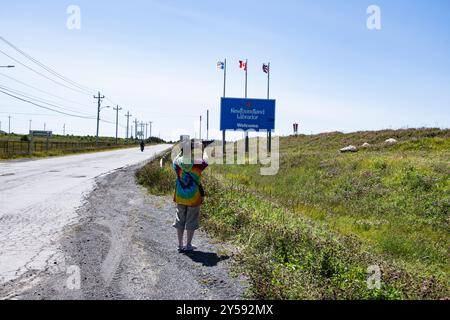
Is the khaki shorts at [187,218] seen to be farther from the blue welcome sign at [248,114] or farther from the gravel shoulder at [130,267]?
the blue welcome sign at [248,114]

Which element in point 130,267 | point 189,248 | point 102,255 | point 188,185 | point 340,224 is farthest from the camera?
point 340,224

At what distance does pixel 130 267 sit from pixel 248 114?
91.1 feet

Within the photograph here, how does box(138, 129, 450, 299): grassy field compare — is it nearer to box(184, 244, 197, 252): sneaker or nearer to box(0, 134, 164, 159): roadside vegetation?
box(184, 244, 197, 252): sneaker

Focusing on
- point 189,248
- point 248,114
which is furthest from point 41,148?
point 189,248

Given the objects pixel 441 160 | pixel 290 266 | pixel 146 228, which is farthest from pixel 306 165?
pixel 290 266

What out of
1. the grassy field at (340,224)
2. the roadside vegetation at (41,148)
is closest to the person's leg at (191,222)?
the grassy field at (340,224)

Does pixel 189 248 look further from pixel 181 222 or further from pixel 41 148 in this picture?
pixel 41 148

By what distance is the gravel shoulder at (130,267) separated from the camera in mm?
4758

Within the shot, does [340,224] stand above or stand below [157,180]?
below

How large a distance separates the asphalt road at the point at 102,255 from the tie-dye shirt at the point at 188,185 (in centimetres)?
84

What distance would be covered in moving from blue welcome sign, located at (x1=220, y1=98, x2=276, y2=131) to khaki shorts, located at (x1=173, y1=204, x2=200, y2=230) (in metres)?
25.9

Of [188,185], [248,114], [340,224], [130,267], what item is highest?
[248,114]

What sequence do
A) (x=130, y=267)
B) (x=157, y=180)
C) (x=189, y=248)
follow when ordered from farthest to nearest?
(x=157, y=180) < (x=189, y=248) < (x=130, y=267)

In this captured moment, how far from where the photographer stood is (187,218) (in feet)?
22.6
